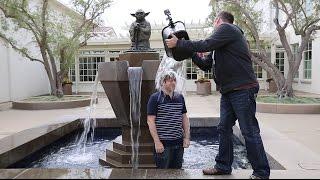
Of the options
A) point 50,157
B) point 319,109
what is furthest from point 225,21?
point 319,109

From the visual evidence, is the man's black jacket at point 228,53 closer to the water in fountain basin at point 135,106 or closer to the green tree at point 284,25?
the water in fountain basin at point 135,106

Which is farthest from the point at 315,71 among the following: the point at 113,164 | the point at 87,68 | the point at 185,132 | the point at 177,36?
the point at 177,36

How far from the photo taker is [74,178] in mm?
3570

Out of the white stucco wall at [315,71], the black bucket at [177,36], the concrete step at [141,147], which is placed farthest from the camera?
the white stucco wall at [315,71]

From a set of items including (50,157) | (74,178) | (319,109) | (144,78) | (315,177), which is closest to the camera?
(74,178)

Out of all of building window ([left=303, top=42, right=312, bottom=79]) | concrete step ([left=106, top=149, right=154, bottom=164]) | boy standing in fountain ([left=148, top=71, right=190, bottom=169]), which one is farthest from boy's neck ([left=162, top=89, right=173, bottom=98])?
building window ([left=303, top=42, right=312, bottom=79])

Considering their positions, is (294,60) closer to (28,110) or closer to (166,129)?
(28,110)

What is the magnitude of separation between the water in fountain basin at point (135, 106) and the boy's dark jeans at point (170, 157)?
1.87 m

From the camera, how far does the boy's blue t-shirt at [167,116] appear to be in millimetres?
3885

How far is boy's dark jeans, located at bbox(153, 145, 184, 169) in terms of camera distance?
3912 millimetres

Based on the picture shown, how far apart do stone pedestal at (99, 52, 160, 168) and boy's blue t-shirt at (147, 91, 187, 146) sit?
188 cm

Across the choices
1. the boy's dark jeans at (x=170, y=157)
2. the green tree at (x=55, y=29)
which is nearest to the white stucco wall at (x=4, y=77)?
the green tree at (x=55, y=29)

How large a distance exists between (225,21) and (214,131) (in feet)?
19.0

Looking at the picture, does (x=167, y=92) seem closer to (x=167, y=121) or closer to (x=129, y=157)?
(x=167, y=121)
